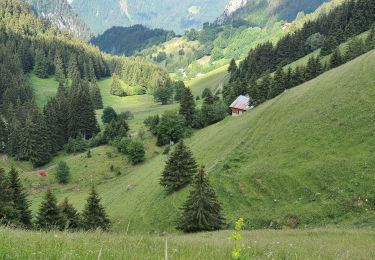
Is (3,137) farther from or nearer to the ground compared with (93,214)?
farther from the ground

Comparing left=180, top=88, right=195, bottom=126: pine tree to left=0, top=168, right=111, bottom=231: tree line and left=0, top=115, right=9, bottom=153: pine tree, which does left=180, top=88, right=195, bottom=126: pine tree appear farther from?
left=0, top=168, right=111, bottom=231: tree line

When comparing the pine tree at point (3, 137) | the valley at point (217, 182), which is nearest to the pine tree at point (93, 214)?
the valley at point (217, 182)

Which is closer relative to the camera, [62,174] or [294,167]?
[294,167]

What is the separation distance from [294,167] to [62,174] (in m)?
57.1

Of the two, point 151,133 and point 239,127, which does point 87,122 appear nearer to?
point 151,133

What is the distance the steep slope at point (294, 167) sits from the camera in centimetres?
4109

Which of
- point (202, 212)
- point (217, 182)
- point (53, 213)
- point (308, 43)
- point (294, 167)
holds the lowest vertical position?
point (202, 212)

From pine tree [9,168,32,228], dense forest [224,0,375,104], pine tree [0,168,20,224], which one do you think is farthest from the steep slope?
dense forest [224,0,375,104]

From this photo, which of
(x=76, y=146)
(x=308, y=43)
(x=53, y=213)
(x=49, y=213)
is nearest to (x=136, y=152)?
(x=76, y=146)

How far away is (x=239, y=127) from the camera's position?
231 ft

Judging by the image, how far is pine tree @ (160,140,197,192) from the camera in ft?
185

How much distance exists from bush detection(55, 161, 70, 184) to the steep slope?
13563 mm

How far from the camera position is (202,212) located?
40562 mm

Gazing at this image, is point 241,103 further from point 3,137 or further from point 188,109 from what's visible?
point 3,137
